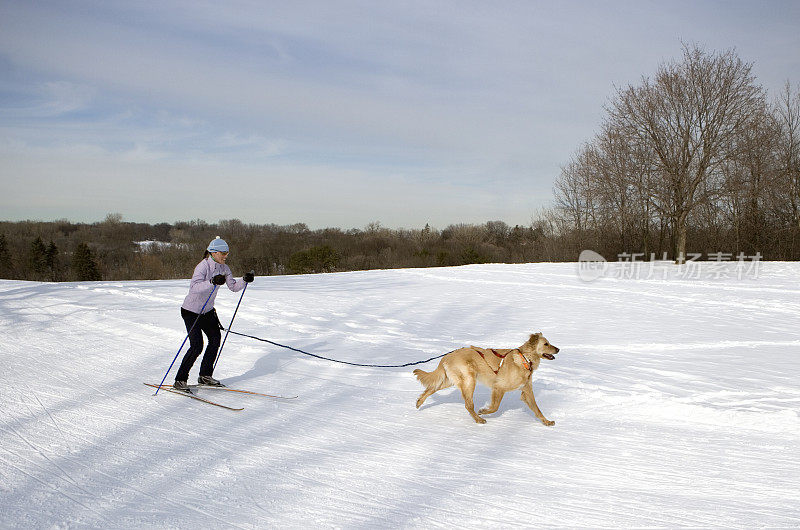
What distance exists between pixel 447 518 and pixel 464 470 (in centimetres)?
93

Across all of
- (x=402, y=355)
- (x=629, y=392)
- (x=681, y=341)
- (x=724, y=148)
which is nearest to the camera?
(x=629, y=392)

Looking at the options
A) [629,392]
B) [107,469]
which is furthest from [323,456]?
[629,392]

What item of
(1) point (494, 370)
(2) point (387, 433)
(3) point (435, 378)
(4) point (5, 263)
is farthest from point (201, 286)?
(4) point (5, 263)

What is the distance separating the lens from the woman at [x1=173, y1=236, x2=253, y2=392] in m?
6.87

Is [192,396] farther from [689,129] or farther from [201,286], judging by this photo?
[689,129]

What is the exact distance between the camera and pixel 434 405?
21.7 feet

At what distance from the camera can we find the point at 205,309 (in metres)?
6.96

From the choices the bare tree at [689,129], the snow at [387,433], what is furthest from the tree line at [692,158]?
the snow at [387,433]

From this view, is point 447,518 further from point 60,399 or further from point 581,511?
point 60,399

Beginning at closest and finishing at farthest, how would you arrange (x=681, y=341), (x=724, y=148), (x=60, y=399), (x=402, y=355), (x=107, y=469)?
(x=107, y=469) < (x=60, y=399) < (x=402, y=355) < (x=681, y=341) < (x=724, y=148)

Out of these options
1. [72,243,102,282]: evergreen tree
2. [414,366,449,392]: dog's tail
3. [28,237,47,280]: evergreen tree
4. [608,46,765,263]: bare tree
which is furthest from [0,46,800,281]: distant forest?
[28,237,47,280]: evergreen tree

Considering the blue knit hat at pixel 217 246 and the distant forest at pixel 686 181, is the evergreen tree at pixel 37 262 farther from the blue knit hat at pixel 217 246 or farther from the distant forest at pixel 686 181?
the blue knit hat at pixel 217 246

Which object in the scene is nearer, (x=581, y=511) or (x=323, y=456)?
(x=581, y=511)

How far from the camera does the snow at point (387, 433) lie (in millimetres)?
3891
